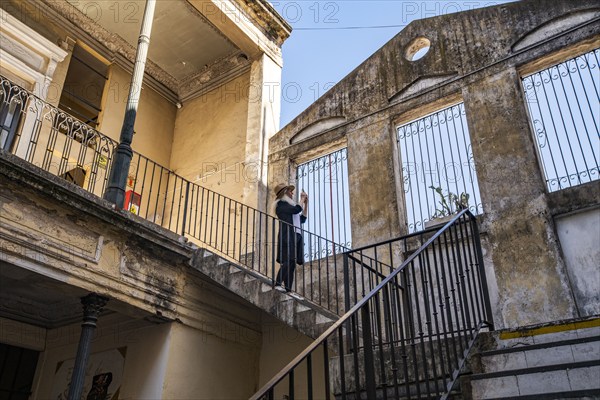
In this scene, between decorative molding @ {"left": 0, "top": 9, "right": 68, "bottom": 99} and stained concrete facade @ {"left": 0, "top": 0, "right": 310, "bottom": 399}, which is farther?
A: decorative molding @ {"left": 0, "top": 9, "right": 68, "bottom": 99}

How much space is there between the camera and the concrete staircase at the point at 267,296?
554 cm

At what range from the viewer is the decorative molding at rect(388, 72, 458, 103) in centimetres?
860

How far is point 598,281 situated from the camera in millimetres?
6234

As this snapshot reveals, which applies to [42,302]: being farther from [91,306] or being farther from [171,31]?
[171,31]

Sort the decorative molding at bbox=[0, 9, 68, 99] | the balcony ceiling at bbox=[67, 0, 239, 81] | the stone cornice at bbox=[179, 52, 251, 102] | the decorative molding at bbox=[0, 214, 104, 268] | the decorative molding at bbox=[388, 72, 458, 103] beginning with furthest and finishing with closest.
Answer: the stone cornice at bbox=[179, 52, 251, 102], the balcony ceiling at bbox=[67, 0, 239, 81], the decorative molding at bbox=[0, 9, 68, 99], the decorative molding at bbox=[388, 72, 458, 103], the decorative molding at bbox=[0, 214, 104, 268]

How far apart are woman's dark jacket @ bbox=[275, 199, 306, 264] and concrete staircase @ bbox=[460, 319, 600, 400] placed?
319 cm

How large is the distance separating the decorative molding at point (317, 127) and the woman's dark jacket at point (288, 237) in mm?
2933

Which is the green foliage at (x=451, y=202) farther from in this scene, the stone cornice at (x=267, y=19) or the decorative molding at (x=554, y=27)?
the stone cornice at (x=267, y=19)

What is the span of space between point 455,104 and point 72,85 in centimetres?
897

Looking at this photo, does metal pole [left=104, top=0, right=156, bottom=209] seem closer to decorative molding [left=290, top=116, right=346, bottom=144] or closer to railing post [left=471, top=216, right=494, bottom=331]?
decorative molding [left=290, top=116, right=346, bottom=144]

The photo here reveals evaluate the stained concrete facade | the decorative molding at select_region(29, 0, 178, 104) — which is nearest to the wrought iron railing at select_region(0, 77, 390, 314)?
the stained concrete facade

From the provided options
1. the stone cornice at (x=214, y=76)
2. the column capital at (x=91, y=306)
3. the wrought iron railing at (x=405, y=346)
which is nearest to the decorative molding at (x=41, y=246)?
the column capital at (x=91, y=306)

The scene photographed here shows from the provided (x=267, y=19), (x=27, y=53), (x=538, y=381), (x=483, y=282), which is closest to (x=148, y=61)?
(x=27, y=53)

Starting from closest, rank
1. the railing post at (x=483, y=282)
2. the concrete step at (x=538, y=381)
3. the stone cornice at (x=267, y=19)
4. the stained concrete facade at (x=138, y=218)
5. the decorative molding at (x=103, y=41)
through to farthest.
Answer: the concrete step at (x=538, y=381), the railing post at (x=483, y=282), the stained concrete facade at (x=138, y=218), the decorative molding at (x=103, y=41), the stone cornice at (x=267, y=19)
